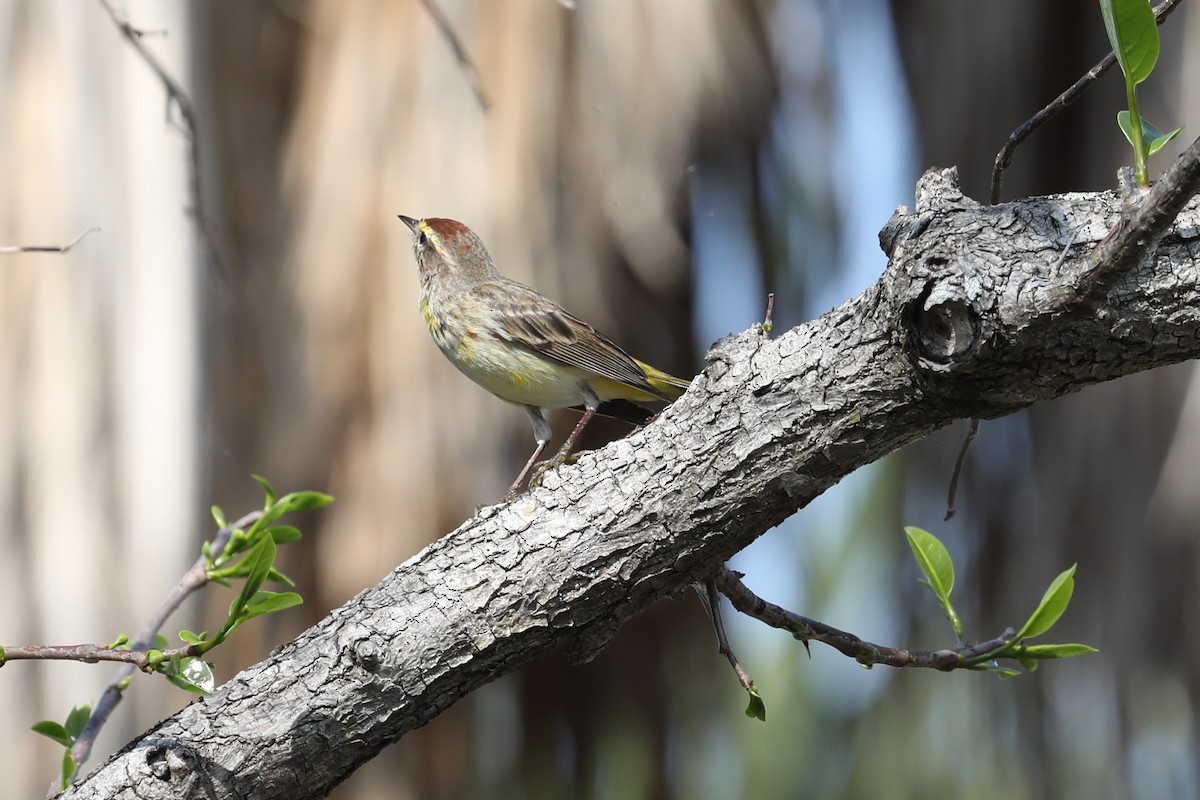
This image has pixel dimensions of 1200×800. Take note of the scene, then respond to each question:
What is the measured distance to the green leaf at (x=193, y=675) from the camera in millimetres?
1493

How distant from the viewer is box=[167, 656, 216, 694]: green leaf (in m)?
1.49

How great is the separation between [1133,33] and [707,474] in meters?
0.77

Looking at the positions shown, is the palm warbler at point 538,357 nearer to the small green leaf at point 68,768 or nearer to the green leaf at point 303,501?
the green leaf at point 303,501

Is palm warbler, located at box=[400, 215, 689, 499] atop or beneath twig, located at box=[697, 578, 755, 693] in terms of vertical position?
atop

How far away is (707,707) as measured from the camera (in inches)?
220

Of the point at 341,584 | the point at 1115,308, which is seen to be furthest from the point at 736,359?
the point at 341,584

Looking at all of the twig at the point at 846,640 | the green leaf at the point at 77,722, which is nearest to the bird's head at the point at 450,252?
the green leaf at the point at 77,722

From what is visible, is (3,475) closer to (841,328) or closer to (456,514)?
(456,514)

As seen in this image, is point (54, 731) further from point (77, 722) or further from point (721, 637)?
point (721, 637)

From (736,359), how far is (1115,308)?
1.69 feet

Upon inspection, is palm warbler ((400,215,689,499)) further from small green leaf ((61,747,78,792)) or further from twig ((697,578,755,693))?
small green leaf ((61,747,78,792))

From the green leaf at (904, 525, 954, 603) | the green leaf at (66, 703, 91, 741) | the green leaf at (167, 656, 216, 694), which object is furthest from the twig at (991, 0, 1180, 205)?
the green leaf at (66, 703, 91, 741)

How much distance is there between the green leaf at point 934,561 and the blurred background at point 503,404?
261 cm

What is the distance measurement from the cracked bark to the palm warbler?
1393 millimetres
